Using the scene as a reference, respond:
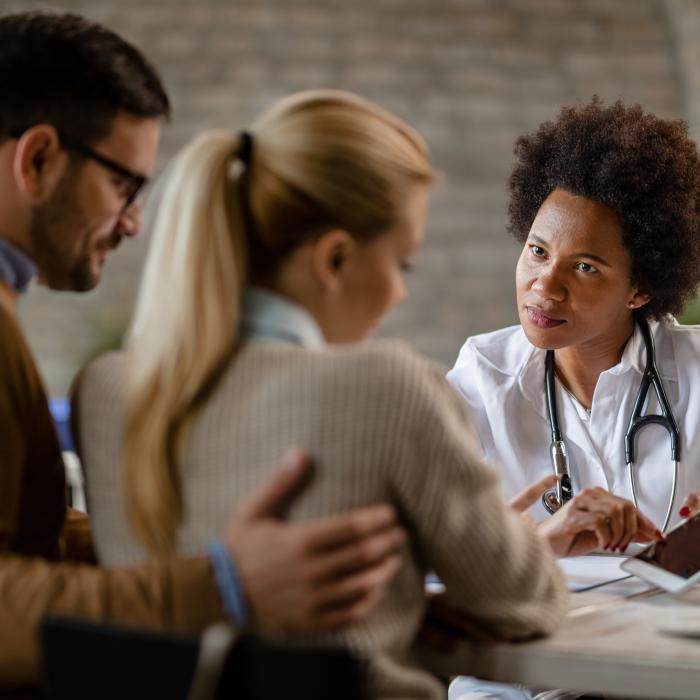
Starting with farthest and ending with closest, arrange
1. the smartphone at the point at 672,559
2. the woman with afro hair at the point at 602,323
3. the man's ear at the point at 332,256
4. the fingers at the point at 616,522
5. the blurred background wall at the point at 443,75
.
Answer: the blurred background wall at the point at 443,75, the woman with afro hair at the point at 602,323, the fingers at the point at 616,522, the smartphone at the point at 672,559, the man's ear at the point at 332,256

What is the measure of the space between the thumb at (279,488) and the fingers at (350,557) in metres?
0.06

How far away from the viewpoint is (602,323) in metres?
2.15

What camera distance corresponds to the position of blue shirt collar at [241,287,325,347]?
3.48 ft

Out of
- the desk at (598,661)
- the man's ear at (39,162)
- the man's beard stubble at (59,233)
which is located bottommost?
the desk at (598,661)

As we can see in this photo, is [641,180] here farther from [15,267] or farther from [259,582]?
[259,582]

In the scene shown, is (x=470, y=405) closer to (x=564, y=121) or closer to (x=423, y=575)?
(x=564, y=121)

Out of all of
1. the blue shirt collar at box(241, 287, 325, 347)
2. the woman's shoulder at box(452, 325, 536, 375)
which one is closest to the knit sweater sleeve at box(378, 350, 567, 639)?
the blue shirt collar at box(241, 287, 325, 347)

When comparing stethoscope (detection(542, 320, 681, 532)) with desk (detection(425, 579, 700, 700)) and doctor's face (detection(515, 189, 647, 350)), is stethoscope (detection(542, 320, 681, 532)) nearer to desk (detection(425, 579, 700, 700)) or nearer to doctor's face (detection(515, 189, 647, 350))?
doctor's face (detection(515, 189, 647, 350))

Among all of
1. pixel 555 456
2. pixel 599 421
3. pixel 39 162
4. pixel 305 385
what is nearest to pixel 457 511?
pixel 305 385

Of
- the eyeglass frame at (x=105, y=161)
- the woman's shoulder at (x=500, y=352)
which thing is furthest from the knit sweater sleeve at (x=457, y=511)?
the woman's shoulder at (x=500, y=352)

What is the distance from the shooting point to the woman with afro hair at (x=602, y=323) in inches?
83.4

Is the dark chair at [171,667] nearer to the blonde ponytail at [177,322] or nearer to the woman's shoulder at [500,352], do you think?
the blonde ponytail at [177,322]

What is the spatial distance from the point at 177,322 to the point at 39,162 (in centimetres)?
36

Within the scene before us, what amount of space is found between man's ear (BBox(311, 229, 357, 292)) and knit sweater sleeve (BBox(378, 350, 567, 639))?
141 millimetres
